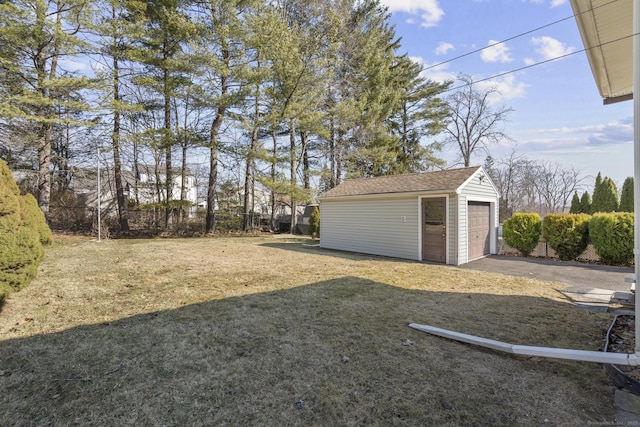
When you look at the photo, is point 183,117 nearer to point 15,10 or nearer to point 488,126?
point 15,10

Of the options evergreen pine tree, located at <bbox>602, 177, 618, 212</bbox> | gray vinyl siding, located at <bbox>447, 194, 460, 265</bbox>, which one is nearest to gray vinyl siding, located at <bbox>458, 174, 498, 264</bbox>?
gray vinyl siding, located at <bbox>447, 194, 460, 265</bbox>

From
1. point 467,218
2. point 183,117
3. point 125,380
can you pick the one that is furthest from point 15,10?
point 467,218

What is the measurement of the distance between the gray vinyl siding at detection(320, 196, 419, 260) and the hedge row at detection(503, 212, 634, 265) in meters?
3.60

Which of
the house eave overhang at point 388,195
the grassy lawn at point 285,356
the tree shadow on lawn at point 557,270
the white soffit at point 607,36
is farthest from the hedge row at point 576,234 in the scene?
the white soffit at point 607,36

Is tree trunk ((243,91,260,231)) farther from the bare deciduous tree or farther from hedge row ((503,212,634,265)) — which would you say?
the bare deciduous tree

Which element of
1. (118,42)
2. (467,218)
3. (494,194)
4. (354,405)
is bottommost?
(354,405)

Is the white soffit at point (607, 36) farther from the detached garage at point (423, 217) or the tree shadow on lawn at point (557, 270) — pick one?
the detached garage at point (423, 217)

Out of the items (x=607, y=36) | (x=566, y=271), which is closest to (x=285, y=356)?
(x=607, y=36)

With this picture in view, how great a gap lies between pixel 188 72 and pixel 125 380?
14213mm

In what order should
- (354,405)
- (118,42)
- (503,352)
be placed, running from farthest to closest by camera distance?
(118,42), (503,352), (354,405)

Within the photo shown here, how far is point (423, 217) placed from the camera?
341 inches

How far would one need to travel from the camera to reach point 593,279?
6.33 meters

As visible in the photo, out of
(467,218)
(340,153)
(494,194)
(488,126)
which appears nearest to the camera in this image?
(467,218)

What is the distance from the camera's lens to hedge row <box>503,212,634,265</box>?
7574mm
